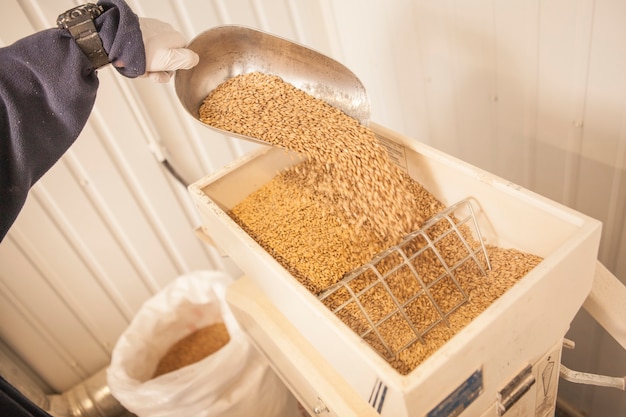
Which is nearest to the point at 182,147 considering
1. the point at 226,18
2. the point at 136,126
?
the point at 136,126

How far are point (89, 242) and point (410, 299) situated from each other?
110cm

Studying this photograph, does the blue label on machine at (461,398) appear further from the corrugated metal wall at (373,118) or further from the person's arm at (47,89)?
the person's arm at (47,89)

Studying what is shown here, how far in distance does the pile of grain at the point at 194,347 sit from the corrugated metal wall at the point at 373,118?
264 millimetres

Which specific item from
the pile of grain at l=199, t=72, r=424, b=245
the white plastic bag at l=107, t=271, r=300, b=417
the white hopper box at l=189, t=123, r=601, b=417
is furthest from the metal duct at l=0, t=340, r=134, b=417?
the pile of grain at l=199, t=72, r=424, b=245

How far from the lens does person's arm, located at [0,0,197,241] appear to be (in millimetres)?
784

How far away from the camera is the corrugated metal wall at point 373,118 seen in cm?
94

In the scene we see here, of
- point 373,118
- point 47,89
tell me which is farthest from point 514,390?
point 373,118

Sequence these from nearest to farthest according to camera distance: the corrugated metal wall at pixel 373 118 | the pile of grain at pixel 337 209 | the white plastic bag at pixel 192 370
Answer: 1. the pile of grain at pixel 337 209
2. the corrugated metal wall at pixel 373 118
3. the white plastic bag at pixel 192 370

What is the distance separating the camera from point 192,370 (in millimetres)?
1204

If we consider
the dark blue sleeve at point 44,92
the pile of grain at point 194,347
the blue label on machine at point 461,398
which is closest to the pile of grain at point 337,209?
the blue label on machine at point 461,398

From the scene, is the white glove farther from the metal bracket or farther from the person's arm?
the metal bracket

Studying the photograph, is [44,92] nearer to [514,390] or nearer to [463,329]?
[463,329]

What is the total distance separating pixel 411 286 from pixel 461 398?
26 cm

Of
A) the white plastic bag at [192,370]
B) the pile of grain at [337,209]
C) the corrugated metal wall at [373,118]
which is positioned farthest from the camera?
the white plastic bag at [192,370]
